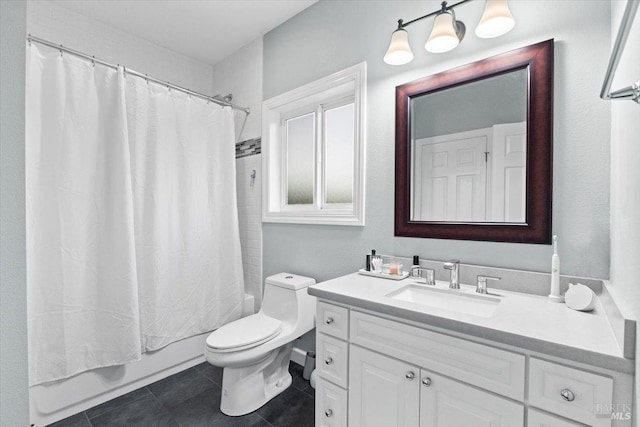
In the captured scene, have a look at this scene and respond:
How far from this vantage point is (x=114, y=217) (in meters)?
1.87

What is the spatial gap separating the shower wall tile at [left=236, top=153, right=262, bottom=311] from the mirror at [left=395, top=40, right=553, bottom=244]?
1318 mm

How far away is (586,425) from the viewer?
2.57 ft

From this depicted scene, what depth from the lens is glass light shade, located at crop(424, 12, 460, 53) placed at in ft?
4.37

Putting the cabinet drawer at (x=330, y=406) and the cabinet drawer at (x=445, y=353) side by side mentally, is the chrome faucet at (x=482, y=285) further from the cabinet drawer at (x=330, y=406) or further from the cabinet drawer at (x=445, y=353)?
the cabinet drawer at (x=330, y=406)

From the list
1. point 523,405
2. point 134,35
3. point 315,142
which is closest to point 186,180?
point 315,142

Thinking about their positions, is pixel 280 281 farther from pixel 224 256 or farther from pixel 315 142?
pixel 315 142

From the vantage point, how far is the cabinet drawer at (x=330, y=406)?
1311 mm

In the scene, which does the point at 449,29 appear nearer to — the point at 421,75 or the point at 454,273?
the point at 421,75

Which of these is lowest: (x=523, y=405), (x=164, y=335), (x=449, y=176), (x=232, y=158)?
(x=164, y=335)

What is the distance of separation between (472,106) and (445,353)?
113 cm

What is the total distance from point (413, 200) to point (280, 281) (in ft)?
3.40

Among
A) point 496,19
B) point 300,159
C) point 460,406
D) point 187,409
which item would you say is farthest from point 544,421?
point 300,159

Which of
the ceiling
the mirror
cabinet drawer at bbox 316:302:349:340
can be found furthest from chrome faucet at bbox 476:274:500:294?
the ceiling

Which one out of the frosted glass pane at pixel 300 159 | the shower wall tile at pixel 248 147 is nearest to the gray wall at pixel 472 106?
the frosted glass pane at pixel 300 159
